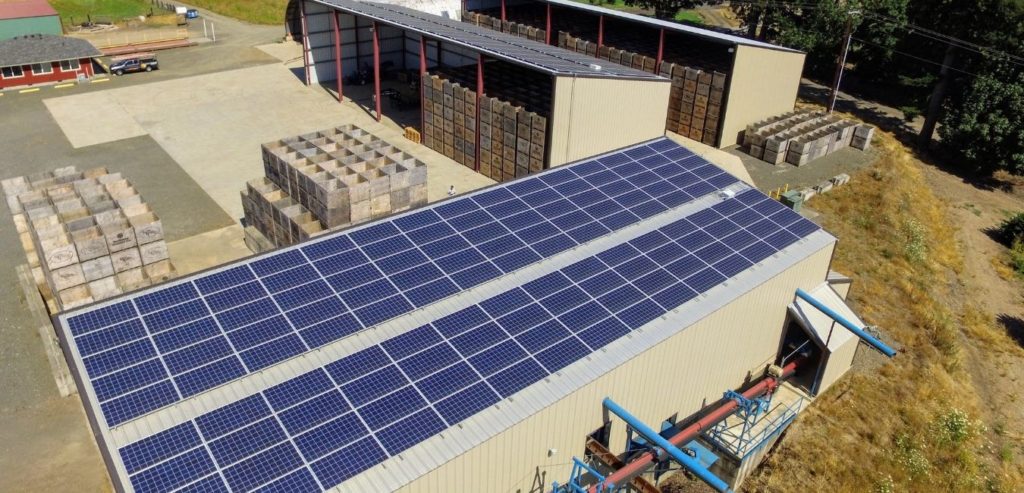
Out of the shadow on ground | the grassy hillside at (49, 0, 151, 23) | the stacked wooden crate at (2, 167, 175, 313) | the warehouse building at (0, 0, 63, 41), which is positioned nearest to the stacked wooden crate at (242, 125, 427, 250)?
the stacked wooden crate at (2, 167, 175, 313)

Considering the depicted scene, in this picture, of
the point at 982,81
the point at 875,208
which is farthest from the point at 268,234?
the point at 982,81

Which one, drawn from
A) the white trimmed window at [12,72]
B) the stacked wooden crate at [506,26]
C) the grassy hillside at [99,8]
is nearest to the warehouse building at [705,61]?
the stacked wooden crate at [506,26]

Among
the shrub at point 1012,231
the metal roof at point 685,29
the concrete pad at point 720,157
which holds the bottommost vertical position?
the shrub at point 1012,231

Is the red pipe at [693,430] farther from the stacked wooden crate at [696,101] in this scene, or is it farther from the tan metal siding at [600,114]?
the stacked wooden crate at [696,101]

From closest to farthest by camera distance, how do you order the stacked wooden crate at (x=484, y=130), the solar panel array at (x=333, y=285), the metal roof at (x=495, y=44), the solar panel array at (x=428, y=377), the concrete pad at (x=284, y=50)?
the solar panel array at (x=428, y=377)
the solar panel array at (x=333, y=285)
the metal roof at (x=495, y=44)
the stacked wooden crate at (x=484, y=130)
the concrete pad at (x=284, y=50)

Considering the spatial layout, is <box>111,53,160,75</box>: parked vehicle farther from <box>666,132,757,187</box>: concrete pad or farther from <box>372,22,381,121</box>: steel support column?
<box>666,132,757,187</box>: concrete pad

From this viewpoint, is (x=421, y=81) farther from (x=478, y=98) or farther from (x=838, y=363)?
(x=838, y=363)

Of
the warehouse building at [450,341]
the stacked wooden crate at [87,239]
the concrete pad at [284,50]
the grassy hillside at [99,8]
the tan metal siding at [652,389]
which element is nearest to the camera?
the warehouse building at [450,341]
